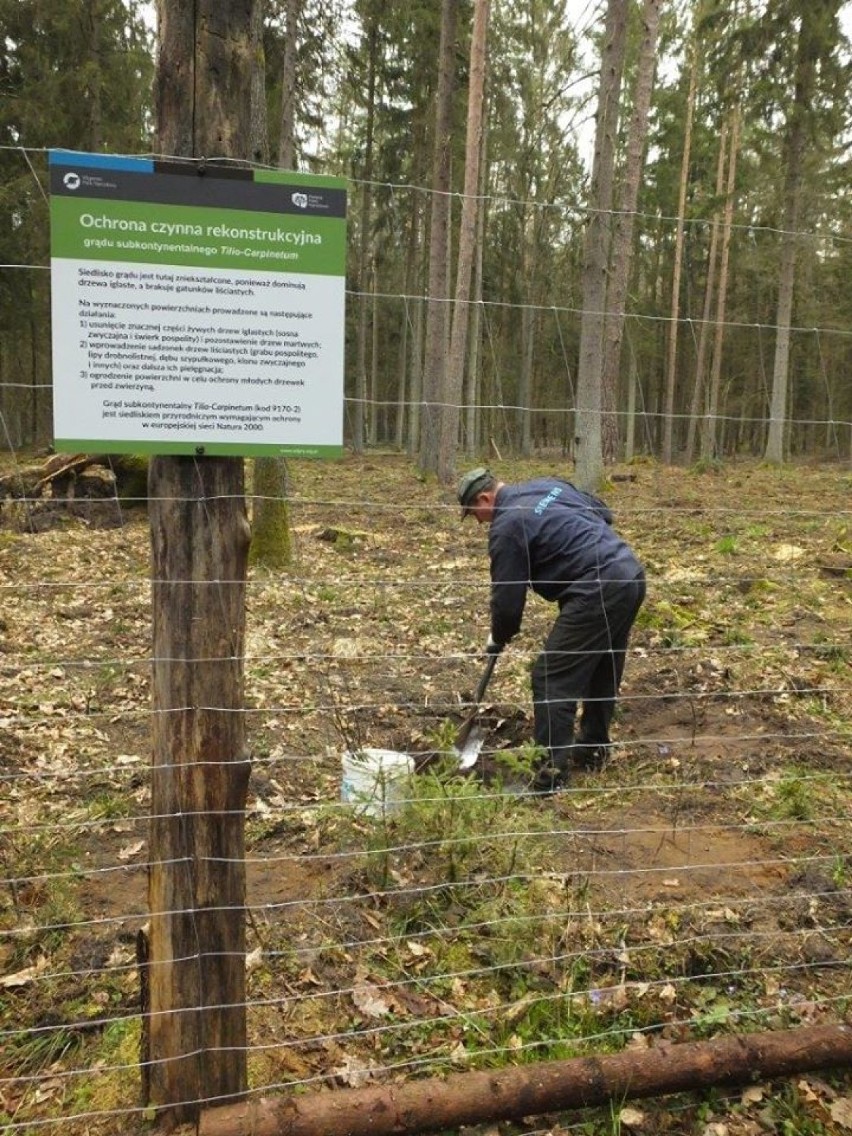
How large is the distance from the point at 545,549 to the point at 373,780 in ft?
4.91

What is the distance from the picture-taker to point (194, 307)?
80.4 inches

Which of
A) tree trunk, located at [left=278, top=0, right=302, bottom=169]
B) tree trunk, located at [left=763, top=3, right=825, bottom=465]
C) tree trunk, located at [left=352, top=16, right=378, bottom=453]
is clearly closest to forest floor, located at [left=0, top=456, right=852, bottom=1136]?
tree trunk, located at [left=278, top=0, right=302, bottom=169]

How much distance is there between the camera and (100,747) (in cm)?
480

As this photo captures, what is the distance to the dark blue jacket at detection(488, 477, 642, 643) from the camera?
171 inches

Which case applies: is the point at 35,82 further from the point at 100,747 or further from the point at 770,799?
the point at 770,799

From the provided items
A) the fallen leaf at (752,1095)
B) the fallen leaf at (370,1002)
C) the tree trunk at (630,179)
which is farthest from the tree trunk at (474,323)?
the fallen leaf at (752,1095)

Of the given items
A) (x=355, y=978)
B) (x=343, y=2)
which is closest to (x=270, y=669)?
(x=355, y=978)

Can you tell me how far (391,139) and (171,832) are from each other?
24.2 metres

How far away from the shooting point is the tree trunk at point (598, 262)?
10.2m

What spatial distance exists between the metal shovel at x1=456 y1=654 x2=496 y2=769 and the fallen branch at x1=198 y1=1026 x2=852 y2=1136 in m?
2.06

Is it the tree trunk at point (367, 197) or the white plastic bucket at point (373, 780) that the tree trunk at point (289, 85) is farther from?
the white plastic bucket at point (373, 780)

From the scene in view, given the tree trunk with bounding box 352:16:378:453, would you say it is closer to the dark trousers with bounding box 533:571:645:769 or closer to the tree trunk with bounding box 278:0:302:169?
the tree trunk with bounding box 278:0:302:169

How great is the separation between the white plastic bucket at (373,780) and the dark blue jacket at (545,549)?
3.25 feet

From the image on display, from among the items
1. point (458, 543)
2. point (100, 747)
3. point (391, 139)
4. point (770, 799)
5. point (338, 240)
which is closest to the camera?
point (338, 240)
